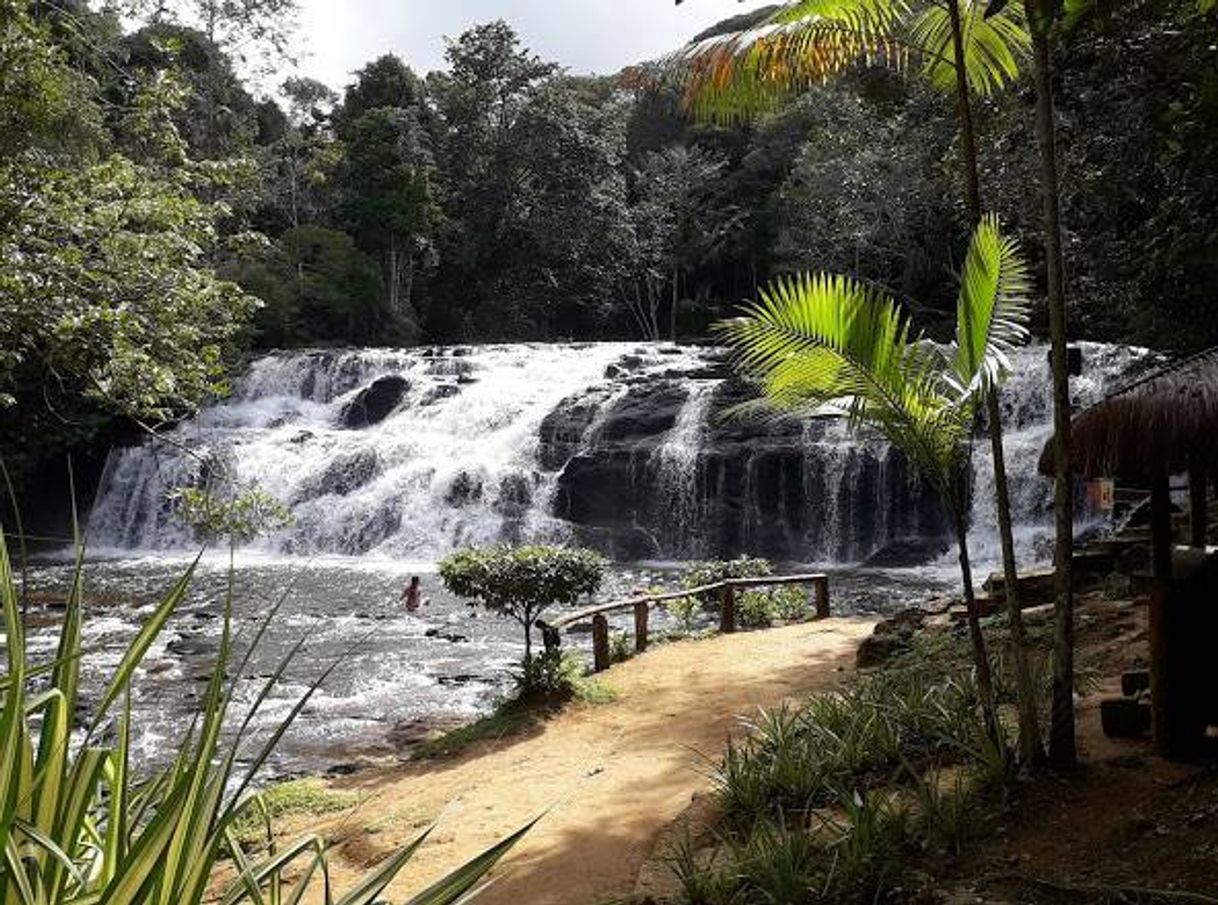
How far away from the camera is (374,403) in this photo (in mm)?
24828

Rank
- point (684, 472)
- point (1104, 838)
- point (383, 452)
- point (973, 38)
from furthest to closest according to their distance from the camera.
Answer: point (383, 452)
point (684, 472)
point (973, 38)
point (1104, 838)

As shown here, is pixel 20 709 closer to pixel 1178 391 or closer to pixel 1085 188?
pixel 1178 391

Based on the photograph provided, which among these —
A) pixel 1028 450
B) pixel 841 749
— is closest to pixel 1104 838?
pixel 841 749

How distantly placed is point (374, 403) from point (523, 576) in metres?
17.2

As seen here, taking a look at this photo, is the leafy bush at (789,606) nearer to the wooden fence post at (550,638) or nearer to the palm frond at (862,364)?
the wooden fence post at (550,638)

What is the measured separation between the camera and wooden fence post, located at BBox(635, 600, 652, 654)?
392 inches

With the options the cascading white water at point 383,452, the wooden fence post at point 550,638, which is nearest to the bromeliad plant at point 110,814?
the wooden fence post at point 550,638

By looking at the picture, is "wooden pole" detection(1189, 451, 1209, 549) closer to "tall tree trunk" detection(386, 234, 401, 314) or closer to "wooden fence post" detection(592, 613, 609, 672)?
"wooden fence post" detection(592, 613, 609, 672)

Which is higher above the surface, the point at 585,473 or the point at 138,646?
the point at 585,473

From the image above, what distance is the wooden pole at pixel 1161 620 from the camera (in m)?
4.44

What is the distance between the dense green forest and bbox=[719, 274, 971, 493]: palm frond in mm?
1477

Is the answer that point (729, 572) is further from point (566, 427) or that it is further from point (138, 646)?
point (138, 646)

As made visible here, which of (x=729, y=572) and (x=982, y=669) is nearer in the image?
(x=982, y=669)

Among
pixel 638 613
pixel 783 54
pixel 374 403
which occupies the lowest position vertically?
pixel 638 613
